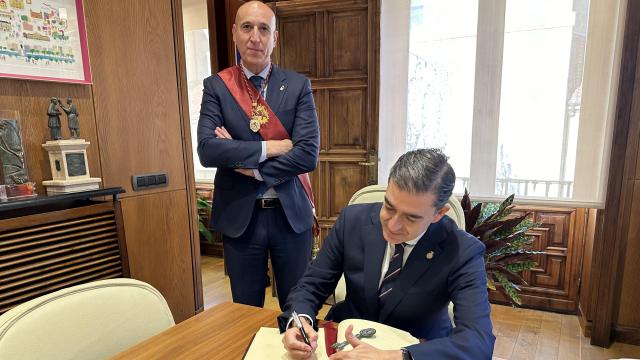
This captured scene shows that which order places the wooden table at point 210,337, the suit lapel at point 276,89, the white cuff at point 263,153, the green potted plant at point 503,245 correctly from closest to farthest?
the wooden table at point 210,337 → the white cuff at point 263,153 → the suit lapel at point 276,89 → the green potted plant at point 503,245

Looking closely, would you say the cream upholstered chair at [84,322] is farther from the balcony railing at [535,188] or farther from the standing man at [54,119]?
the balcony railing at [535,188]

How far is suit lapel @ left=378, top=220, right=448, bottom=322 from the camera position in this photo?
3.33ft

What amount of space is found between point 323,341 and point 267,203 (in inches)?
28.5

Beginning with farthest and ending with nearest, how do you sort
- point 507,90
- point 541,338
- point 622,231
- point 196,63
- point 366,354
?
point 196,63
point 507,90
point 541,338
point 622,231
point 366,354

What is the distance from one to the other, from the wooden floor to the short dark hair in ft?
5.26

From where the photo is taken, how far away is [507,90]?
103 inches

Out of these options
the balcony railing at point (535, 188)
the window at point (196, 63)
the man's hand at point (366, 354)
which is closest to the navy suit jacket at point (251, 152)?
the man's hand at point (366, 354)

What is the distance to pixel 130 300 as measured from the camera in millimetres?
961

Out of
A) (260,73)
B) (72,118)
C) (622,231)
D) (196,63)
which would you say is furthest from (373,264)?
(196,63)

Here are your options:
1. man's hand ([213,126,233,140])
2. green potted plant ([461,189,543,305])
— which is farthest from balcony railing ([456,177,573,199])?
man's hand ([213,126,233,140])

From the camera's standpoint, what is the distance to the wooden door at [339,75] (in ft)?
8.77

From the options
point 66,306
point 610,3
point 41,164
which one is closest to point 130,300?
point 66,306

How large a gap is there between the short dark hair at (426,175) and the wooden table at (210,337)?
0.52 meters

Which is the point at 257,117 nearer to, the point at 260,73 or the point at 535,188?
the point at 260,73
